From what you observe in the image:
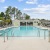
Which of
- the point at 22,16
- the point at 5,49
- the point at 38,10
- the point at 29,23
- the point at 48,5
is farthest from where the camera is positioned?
the point at 22,16

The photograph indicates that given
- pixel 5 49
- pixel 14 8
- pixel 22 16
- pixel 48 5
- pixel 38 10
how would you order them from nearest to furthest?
1. pixel 5 49
2. pixel 48 5
3. pixel 38 10
4. pixel 14 8
5. pixel 22 16

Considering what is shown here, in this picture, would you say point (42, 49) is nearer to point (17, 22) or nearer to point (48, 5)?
point (48, 5)

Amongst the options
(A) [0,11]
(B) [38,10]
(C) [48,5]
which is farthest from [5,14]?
(C) [48,5]

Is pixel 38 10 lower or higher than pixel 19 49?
higher

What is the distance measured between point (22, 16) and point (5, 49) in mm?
51872

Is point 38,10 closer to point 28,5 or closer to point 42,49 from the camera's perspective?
point 28,5

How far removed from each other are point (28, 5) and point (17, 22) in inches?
246

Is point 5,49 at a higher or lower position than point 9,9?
lower

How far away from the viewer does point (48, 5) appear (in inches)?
1577

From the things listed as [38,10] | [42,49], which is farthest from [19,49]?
[38,10]

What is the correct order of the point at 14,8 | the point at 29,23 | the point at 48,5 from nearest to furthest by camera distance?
1. the point at 48,5
2. the point at 29,23
3. the point at 14,8

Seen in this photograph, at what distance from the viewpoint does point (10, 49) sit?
681cm

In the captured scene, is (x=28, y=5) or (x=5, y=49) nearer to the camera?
(x=5, y=49)

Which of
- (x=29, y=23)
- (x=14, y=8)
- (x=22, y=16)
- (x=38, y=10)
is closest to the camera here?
(x=38, y=10)
